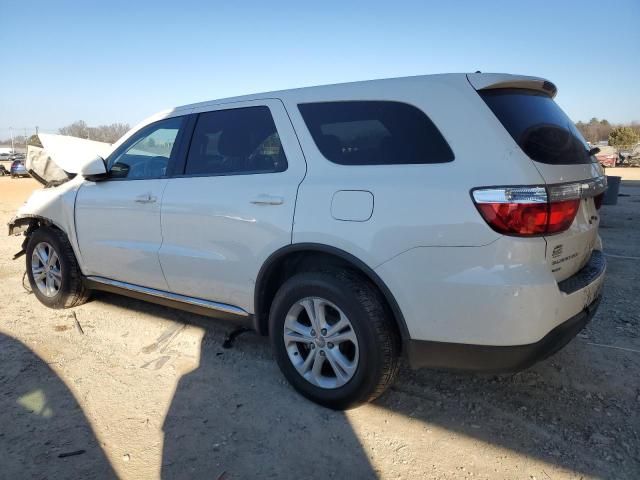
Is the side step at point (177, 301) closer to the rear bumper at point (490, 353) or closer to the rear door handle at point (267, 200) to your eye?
the rear door handle at point (267, 200)

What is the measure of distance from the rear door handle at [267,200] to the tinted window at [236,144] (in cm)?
18

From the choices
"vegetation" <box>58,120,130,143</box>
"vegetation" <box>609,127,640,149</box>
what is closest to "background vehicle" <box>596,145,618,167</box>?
"vegetation" <box>609,127,640,149</box>

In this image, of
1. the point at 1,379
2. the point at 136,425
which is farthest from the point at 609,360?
the point at 1,379

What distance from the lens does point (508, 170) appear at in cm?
217

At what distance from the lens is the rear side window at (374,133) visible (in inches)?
95.1

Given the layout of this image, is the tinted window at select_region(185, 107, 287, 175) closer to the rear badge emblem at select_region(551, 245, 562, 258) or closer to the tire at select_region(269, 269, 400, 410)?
the tire at select_region(269, 269, 400, 410)

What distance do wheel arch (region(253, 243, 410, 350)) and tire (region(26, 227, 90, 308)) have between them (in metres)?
2.20

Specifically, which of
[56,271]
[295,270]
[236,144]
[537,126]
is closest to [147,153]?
[236,144]

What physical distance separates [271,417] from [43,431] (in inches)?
48.5

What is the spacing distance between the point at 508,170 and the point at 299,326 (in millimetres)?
1455

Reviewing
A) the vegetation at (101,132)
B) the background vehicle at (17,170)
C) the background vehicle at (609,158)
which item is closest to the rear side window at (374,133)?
the vegetation at (101,132)

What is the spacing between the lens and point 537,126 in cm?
242

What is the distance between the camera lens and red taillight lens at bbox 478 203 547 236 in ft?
6.97

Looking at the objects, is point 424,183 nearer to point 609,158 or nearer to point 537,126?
point 537,126
